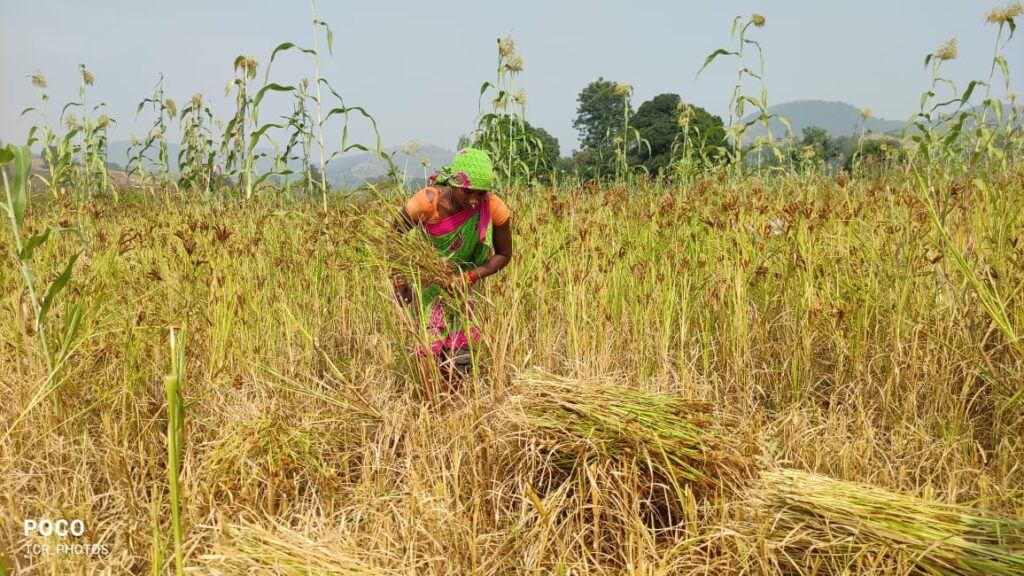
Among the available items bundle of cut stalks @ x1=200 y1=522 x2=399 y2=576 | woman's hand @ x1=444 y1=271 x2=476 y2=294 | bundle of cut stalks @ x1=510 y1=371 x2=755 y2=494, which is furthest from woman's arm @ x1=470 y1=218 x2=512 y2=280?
bundle of cut stalks @ x1=200 y1=522 x2=399 y2=576

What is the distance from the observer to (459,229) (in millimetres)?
2471

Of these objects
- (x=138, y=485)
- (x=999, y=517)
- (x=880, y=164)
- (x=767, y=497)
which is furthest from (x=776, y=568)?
(x=880, y=164)

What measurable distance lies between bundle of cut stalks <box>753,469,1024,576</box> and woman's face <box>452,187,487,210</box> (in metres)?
1.42

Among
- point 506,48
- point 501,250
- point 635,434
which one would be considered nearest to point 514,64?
point 506,48

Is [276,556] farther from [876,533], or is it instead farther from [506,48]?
[506,48]

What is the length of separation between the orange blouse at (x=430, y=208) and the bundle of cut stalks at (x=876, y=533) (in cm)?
143

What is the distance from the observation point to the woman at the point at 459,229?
234 cm

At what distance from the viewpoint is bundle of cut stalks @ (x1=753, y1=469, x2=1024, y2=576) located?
130cm

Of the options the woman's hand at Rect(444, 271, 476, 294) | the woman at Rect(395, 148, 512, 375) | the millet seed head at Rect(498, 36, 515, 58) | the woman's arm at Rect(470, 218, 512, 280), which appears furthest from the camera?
the millet seed head at Rect(498, 36, 515, 58)

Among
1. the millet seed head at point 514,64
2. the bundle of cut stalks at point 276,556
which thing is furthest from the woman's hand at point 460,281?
the millet seed head at point 514,64

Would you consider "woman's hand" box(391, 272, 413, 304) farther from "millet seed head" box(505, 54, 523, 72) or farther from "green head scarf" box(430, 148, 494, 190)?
"millet seed head" box(505, 54, 523, 72)

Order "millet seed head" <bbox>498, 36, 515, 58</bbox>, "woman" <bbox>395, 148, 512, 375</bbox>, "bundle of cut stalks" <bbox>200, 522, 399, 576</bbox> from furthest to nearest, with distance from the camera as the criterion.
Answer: "millet seed head" <bbox>498, 36, 515, 58</bbox> → "woman" <bbox>395, 148, 512, 375</bbox> → "bundle of cut stalks" <bbox>200, 522, 399, 576</bbox>

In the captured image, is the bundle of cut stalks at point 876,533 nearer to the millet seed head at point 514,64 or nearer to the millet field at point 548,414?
the millet field at point 548,414

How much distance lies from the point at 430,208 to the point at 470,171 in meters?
0.25
